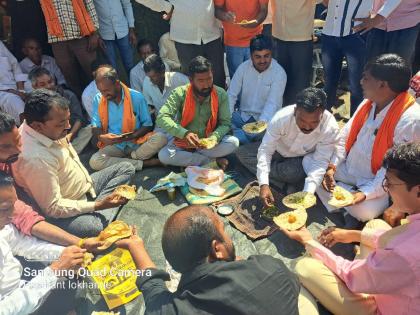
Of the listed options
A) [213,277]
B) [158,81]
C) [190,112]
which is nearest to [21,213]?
[213,277]

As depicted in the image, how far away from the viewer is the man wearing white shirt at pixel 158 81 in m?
4.80

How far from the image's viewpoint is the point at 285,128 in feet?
12.3

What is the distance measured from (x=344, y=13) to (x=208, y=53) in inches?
75.1

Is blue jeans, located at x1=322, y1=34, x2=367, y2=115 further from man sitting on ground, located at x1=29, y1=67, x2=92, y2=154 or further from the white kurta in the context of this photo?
man sitting on ground, located at x1=29, y1=67, x2=92, y2=154

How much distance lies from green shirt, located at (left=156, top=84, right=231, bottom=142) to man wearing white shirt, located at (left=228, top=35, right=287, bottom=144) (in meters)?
0.44

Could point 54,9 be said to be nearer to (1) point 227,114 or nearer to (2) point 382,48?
(1) point 227,114

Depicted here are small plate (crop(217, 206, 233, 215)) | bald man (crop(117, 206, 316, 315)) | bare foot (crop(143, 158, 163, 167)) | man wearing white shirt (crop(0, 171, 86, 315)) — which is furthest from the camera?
bare foot (crop(143, 158, 163, 167))

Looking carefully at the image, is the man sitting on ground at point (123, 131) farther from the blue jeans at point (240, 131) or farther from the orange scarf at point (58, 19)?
the orange scarf at point (58, 19)

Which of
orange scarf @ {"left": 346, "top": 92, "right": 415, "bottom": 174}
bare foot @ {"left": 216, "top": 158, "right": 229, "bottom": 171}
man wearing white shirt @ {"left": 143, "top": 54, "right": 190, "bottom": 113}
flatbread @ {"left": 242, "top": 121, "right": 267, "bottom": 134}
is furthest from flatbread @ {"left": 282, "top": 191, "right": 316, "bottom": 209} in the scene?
man wearing white shirt @ {"left": 143, "top": 54, "right": 190, "bottom": 113}

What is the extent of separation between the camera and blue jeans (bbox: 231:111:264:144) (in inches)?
185

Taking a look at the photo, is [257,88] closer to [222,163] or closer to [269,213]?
[222,163]

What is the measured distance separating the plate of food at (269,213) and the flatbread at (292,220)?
378 mm

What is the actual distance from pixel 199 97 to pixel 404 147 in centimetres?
266

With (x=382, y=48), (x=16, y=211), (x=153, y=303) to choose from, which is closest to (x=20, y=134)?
(x=16, y=211)
